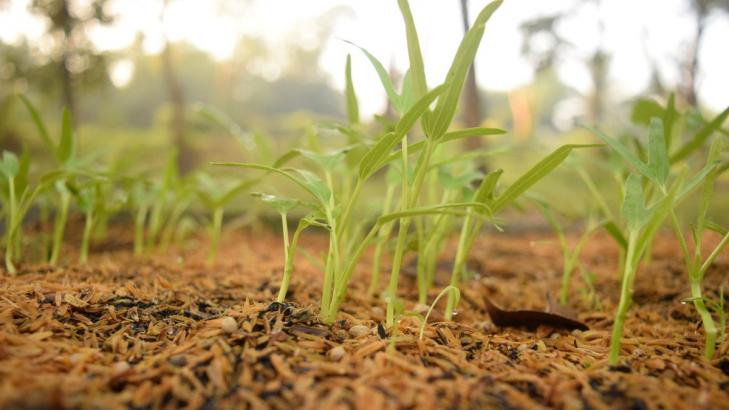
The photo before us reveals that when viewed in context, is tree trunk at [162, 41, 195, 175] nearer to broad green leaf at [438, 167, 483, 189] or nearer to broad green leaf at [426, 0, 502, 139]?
broad green leaf at [438, 167, 483, 189]

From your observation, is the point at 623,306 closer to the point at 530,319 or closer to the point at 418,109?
the point at 530,319

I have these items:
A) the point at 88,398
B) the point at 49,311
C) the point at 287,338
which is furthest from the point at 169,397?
the point at 49,311

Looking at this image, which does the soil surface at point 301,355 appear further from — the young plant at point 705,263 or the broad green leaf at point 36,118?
the broad green leaf at point 36,118

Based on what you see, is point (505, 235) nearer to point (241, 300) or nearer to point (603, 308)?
point (603, 308)

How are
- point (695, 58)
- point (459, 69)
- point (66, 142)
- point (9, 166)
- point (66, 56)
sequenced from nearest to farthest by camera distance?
1. point (459, 69)
2. point (9, 166)
3. point (66, 142)
4. point (66, 56)
5. point (695, 58)

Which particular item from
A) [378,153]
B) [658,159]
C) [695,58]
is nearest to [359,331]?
[378,153]
